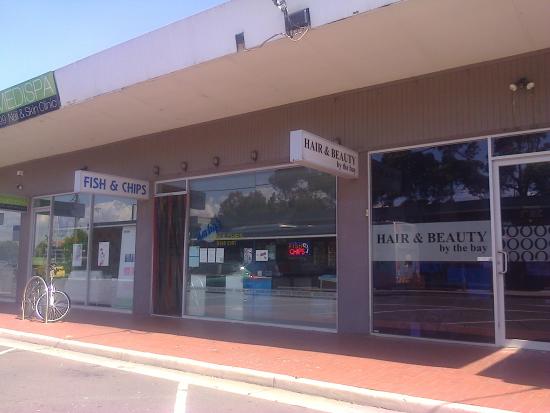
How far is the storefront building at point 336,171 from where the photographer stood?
8.30 meters

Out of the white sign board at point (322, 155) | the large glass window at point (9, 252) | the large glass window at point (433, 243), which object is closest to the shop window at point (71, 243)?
the large glass window at point (9, 252)

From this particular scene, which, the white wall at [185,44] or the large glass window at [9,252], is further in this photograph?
the large glass window at [9,252]

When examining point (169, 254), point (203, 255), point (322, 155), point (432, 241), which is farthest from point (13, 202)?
point (432, 241)

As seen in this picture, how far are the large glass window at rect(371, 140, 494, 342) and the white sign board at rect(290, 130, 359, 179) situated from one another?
1.77 feet

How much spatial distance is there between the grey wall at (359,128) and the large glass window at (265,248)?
38 cm

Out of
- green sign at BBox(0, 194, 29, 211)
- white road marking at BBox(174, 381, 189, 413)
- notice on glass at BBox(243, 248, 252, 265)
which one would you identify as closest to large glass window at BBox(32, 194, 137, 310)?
green sign at BBox(0, 194, 29, 211)

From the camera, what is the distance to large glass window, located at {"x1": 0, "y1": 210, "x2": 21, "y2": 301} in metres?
17.2

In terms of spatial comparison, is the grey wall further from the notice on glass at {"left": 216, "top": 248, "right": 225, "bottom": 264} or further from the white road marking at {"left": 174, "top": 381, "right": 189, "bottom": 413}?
A: the white road marking at {"left": 174, "top": 381, "right": 189, "bottom": 413}

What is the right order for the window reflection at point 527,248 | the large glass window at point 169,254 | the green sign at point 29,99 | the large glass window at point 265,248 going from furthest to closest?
the large glass window at point 169,254
the green sign at point 29,99
the large glass window at point 265,248
the window reflection at point 527,248

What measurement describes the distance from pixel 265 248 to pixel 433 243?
3512 mm

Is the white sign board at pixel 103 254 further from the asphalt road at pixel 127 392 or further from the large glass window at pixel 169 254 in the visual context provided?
the asphalt road at pixel 127 392

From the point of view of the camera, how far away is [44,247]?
1633 cm

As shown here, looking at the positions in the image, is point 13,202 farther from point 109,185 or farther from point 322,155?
point 322,155

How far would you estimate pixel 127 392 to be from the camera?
654 centimetres
